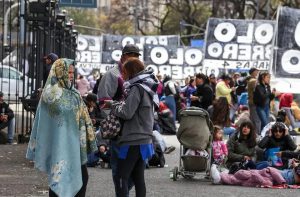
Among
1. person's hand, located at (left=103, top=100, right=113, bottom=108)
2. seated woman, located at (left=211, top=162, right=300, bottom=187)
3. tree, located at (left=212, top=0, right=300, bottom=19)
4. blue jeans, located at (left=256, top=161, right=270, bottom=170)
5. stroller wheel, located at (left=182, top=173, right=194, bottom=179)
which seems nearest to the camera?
person's hand, located at (left=103, top=100, right=113, bottom=108)

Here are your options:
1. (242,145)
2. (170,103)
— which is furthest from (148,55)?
(242,145)

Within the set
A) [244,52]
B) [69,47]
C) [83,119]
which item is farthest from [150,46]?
[83,119]

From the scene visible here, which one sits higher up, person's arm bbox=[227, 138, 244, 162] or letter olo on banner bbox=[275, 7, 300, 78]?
letter olo on banner bbox=[275, 7, 300, 78]

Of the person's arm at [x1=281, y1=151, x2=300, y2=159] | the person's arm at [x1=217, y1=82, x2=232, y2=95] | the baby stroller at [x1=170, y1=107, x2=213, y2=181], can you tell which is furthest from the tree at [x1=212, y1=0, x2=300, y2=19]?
the baby stroller at [x1=170, y1=107, x2=213, y2=181]

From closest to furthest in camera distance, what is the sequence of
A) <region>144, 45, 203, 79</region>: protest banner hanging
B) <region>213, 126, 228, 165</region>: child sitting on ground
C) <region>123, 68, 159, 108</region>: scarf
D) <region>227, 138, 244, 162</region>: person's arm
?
<region>123, 68, 159, 108</region>: scarf
<region>227, 138, 244, 162</region>: person's arm
<region>213, 126, 228, 165</region>: child sitting on ground
<region>144, 45, 203, 79</region>: protest banner hanging

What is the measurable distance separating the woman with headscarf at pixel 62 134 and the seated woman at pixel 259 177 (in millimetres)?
3649

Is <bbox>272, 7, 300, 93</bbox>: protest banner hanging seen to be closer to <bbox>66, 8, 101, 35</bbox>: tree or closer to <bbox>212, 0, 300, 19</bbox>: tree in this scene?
<bbox>212, 0, 300, 19</bbox>: tree

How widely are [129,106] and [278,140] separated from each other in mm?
5349

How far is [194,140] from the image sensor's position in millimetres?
13359

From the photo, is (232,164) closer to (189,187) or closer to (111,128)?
(189,187)

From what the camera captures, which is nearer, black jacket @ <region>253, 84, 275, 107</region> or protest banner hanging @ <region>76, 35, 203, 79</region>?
black jacket @ <region>253, 84, 275, 107</region>

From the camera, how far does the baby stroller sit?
13.2 meters

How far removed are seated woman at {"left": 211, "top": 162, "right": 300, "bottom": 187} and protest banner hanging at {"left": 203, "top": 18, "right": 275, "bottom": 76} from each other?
871 inches

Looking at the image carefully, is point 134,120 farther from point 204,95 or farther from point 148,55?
point 148,55
